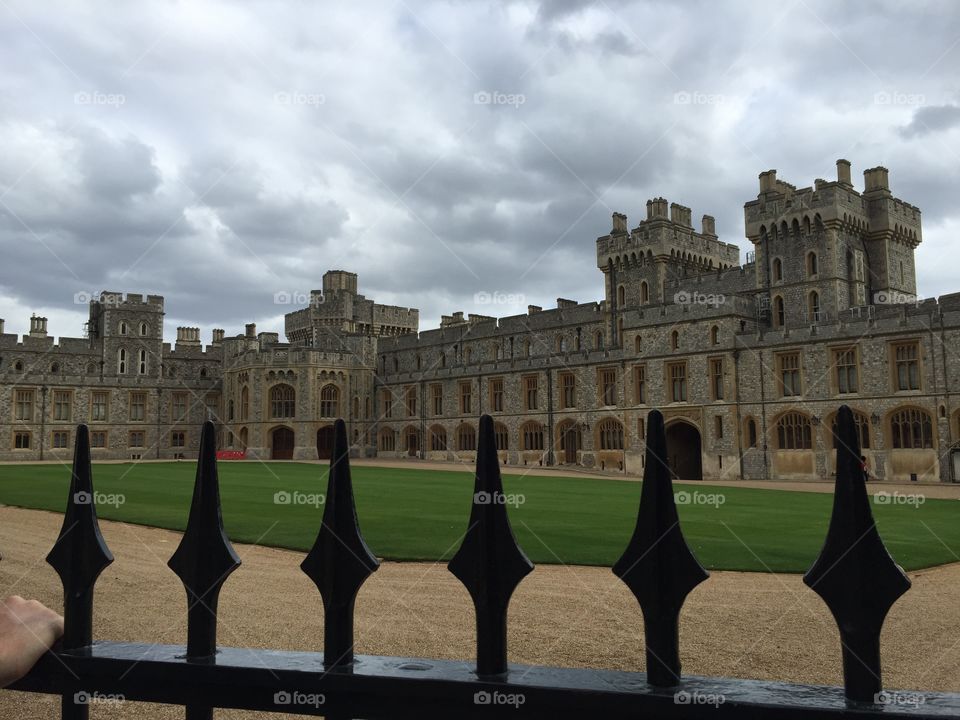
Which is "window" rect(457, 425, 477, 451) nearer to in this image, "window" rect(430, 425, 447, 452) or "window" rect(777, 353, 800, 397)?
"window" rect(430, 425, 447, 452)

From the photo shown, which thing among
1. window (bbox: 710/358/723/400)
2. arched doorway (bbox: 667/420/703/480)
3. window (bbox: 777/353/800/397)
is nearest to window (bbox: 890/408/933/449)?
window (bbox: 777/353/800/397)

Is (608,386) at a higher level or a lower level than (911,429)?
higher

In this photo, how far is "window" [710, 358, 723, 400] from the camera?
33094mm

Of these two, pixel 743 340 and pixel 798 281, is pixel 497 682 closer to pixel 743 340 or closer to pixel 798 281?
pixel 743 340

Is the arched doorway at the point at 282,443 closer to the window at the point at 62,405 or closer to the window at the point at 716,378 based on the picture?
the window at the point at 62,405

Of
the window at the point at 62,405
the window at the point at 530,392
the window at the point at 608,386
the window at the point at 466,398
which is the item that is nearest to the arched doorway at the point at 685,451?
the window at the point at 608,386

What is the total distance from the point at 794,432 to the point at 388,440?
95.1 feet

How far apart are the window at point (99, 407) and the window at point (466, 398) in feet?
79.0

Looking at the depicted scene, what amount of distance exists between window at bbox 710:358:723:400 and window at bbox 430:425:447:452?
19762 millimetres

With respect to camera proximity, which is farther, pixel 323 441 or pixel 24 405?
pixel 323 441

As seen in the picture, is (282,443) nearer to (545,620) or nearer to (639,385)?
(639,385)

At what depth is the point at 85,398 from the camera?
50.2 m

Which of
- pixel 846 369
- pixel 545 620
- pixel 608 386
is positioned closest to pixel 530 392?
pixel 608 386

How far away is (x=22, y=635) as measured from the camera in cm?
168
